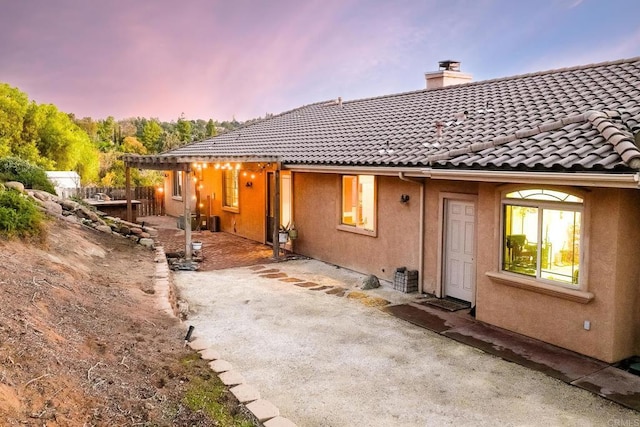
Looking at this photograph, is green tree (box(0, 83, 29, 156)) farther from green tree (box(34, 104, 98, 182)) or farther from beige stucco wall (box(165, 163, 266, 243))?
beige stucco wall (box(165, 163, 266, 243))

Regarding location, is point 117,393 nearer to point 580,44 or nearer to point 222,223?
point 222,223

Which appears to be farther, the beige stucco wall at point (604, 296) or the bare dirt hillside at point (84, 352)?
the beige stucco wall at point (604, 296)

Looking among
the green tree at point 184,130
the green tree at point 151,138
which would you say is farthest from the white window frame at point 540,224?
the green tree at point 151,138

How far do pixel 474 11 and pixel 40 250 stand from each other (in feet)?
77.4

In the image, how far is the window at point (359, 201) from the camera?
11312mm

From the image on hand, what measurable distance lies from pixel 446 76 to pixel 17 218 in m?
12.6

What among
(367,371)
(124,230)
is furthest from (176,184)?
(367,371)

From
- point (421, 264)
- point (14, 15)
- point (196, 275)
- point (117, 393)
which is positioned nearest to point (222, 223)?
point (196, 275)

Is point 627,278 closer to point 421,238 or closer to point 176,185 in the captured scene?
point 421,238

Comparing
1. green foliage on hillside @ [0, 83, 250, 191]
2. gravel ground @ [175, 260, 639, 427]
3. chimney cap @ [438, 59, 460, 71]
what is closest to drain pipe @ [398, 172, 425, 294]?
gravel ground @ [175, 260, 639, 427]

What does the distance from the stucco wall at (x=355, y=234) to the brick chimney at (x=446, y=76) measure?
561cm

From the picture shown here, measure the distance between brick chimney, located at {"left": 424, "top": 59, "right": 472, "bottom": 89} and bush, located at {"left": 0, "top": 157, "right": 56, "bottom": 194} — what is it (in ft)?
40.1

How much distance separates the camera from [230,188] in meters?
18.0

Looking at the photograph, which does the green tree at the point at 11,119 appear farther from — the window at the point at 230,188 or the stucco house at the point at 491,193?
the stucco house at the point at 491,193
